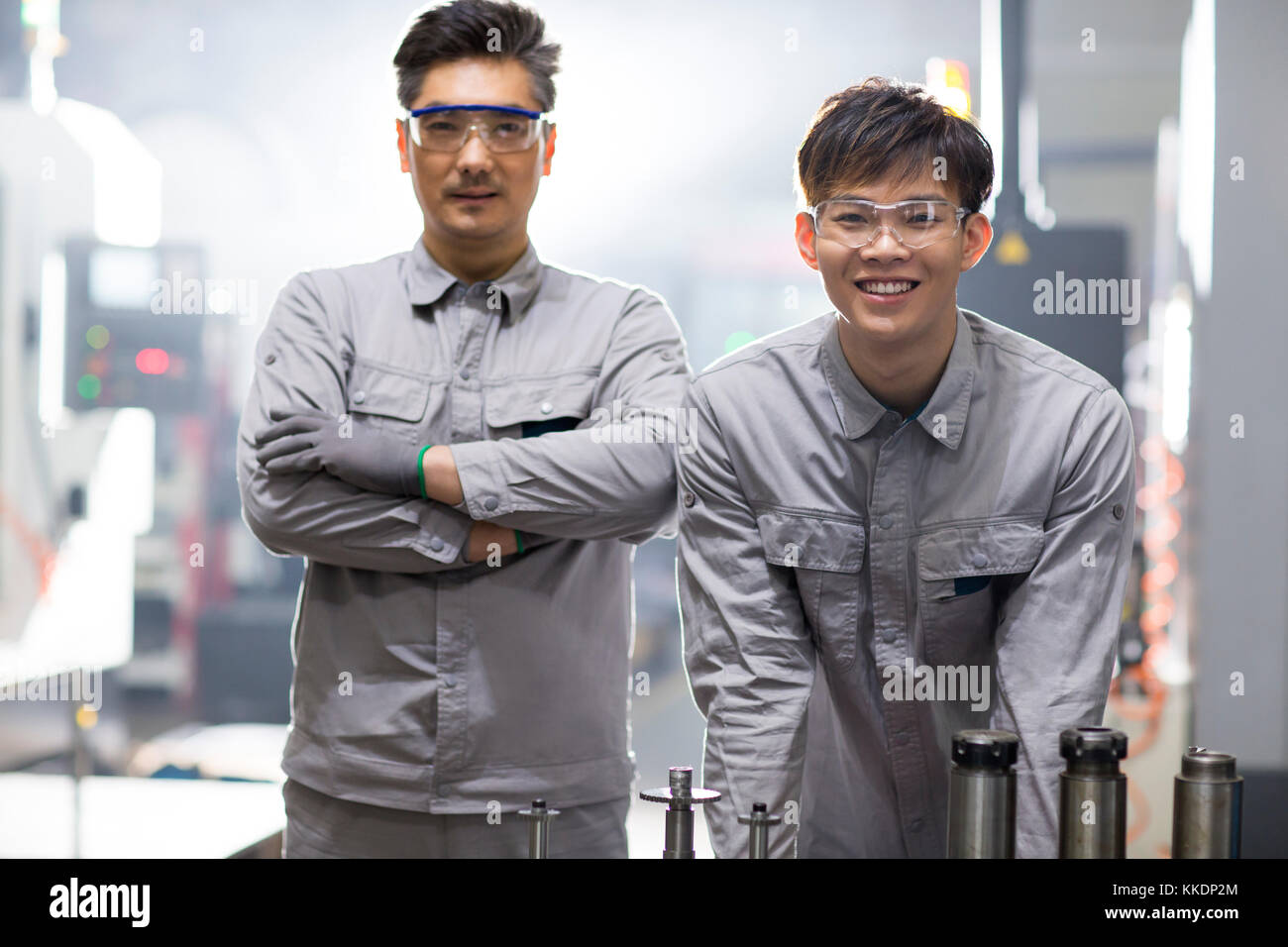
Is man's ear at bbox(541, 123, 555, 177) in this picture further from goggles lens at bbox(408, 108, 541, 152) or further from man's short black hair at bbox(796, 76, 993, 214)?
man's short black hair at bbox(796, 76, 993, 214)

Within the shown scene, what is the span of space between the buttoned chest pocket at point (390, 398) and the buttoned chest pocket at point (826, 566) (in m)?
0.55

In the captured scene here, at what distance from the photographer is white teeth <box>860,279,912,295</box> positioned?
1434mm

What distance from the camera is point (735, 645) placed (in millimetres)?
1462

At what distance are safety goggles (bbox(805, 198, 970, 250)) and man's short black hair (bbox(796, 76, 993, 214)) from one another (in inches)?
1.5

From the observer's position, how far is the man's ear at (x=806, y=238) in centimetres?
150

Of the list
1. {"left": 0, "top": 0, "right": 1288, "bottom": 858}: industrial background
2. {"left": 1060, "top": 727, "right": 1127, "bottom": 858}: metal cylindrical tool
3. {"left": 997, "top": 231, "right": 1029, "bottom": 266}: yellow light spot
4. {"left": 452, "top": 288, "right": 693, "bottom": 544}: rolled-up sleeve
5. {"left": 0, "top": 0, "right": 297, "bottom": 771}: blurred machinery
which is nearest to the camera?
{"left": 1060, "top": 727, "right": 1127, "bottom": 858}: metal cylindrical tool

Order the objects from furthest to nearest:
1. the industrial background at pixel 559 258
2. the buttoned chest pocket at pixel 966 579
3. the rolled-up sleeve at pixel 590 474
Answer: the industrial background at pixel 559 258, the rolled-up sleeve at pixel 590 474, the buttoned chest pocket at pixel 966 579

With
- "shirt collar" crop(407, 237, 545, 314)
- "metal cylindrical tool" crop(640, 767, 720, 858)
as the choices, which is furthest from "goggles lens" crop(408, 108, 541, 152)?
"metal cylindrical tool" crop(640, 767, 720, 858)

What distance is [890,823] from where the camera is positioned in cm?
160

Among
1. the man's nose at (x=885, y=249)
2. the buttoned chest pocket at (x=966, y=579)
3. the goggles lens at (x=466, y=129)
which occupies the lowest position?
the buttoned chest pocket at (x=966, y=579)

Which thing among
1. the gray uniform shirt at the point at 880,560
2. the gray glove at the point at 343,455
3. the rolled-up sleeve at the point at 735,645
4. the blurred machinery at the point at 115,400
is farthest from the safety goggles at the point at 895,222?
the blurred machinery at the point at 115,400

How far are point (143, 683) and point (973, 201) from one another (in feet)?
16.8

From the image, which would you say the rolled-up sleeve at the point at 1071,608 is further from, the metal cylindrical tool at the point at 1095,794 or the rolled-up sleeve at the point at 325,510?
the rolled-up sleeve at the point at 325,510

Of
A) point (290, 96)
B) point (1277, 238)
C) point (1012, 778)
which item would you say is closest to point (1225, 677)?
point (1277, 238)
